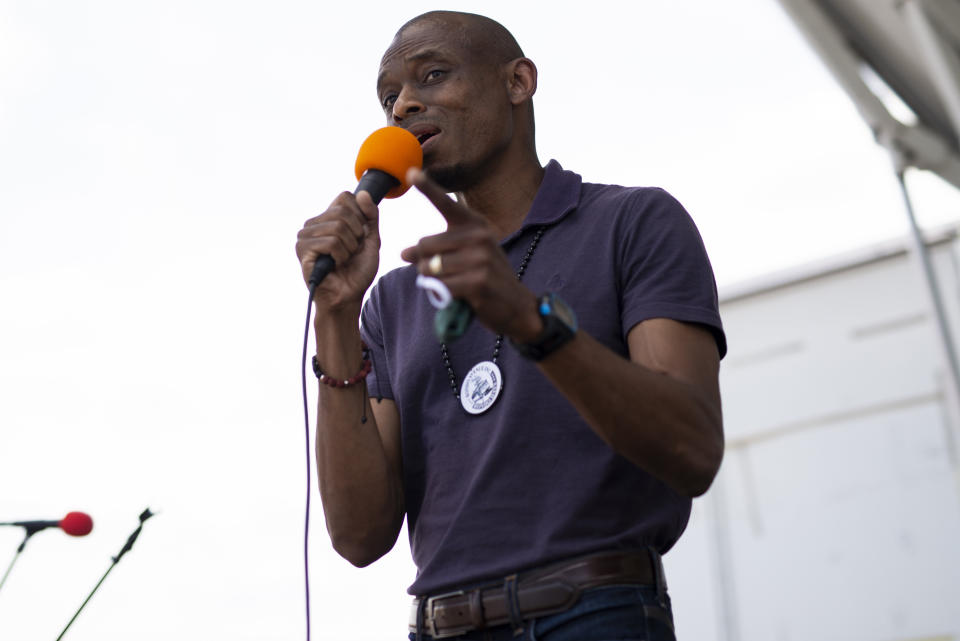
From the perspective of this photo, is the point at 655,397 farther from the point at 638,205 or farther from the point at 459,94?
the point at 459,94

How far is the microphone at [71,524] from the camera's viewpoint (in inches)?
69.7

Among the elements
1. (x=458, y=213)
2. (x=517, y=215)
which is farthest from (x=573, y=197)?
(x=458, y=213)

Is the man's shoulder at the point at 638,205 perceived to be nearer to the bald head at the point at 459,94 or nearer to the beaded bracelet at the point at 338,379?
the bald head at the point at 459,94

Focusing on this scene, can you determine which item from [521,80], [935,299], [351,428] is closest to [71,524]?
[351,428]

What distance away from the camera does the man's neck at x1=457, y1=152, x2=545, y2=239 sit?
2.03 metres

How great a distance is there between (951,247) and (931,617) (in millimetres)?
2555

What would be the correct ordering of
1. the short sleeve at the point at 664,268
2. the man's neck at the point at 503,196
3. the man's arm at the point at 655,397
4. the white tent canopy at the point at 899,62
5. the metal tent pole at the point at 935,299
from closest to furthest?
1. the man's arm at the point at 655,397
2. the short sleeve at the point at 664,268
3. the man's neck at the point at 503,196
4. the white tent canopy at the point at 899,62
5. the metal tent pole at the point at 935,299

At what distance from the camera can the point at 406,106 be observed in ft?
6.46

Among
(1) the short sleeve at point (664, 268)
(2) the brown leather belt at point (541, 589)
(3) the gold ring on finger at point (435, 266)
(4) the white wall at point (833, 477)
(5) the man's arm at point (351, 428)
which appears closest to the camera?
(3) the gold ring on finger at point (435, 266)

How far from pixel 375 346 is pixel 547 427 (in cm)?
53

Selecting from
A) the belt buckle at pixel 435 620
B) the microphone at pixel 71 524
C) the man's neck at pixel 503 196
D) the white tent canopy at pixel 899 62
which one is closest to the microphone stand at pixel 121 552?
the microphone at pixel 71 524

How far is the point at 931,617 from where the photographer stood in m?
7.12

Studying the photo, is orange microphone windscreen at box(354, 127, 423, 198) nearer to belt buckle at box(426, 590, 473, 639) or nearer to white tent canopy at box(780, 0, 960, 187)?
belt buckle at box(426, 590, 473, 639)

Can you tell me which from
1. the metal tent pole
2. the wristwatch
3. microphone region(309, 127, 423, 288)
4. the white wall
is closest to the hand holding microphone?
microphone region(309, 127, 423, 288)
